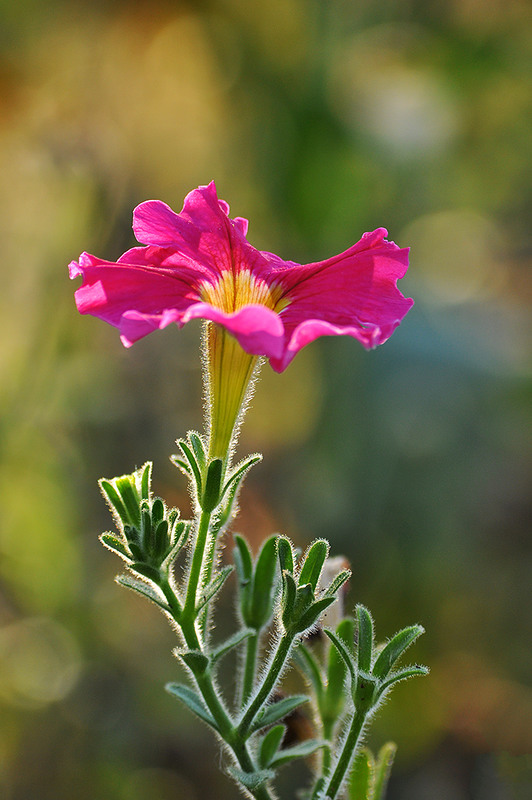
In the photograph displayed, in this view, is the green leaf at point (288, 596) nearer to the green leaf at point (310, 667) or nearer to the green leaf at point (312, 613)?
the green leaf at point (312, 613)

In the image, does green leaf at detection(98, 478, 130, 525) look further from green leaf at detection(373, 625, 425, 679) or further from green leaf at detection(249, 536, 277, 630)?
green leaf at detection(373, 625, 425, 679)

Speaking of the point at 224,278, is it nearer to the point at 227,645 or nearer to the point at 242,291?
the point at 242,291

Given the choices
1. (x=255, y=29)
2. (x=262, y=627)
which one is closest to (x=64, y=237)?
(x=255, y=29)

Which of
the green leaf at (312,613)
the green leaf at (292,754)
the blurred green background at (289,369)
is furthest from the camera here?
the blurred green background at (289,369)

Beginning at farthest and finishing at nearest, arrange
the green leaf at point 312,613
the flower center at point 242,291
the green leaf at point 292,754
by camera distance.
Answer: the flower center at point 242,291
the green leaf at point 292,754
the green leaf at point 312,613

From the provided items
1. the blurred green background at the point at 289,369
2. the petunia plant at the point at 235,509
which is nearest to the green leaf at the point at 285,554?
the petunia plant at the point at 235,509

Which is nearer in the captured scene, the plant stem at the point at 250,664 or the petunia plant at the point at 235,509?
the petunia plant at the point at 235,509

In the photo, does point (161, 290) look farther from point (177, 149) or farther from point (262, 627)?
point (177, 149)

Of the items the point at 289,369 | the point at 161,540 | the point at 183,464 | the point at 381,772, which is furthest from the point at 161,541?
the point at 289,369
